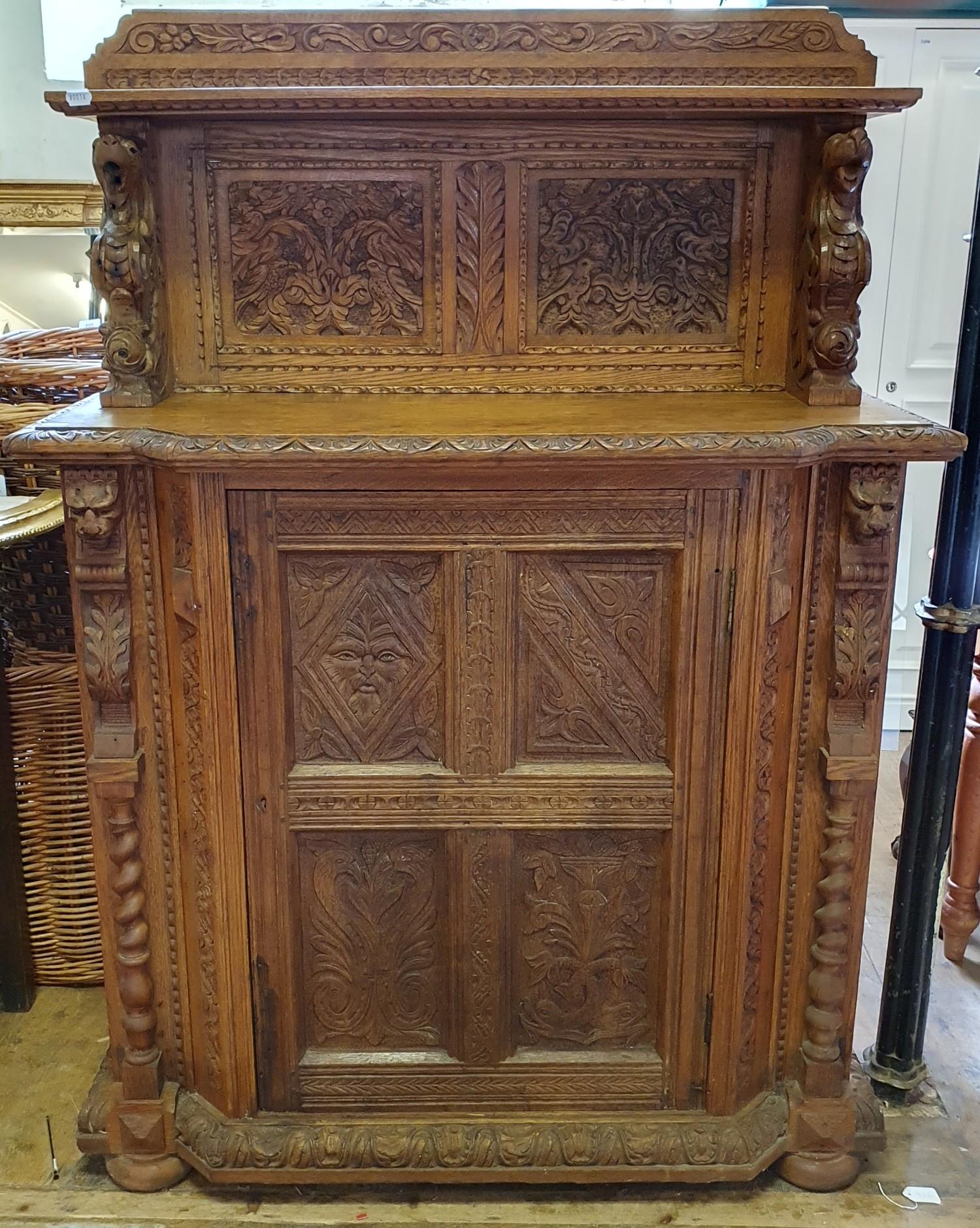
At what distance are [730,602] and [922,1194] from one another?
98 centimetres

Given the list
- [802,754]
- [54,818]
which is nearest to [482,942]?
[802,754]

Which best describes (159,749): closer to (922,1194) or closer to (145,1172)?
(145,1172)

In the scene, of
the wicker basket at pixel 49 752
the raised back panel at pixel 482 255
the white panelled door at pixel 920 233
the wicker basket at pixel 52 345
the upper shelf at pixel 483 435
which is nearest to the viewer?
the upper shelf at pixel 483 435

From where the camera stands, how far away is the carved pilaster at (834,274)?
156 cm

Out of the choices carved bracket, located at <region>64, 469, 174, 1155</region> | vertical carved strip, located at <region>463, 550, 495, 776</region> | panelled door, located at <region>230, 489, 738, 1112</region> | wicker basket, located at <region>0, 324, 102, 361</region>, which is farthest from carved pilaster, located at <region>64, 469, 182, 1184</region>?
wicker basket, located at <region>0, 324, 102, 361</region>

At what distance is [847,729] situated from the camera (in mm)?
1612

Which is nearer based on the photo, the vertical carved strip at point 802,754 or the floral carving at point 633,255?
the vertical carved strip at point 802,754

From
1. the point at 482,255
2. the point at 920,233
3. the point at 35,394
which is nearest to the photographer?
the point at 482,255

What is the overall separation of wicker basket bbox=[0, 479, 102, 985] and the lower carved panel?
0.62m

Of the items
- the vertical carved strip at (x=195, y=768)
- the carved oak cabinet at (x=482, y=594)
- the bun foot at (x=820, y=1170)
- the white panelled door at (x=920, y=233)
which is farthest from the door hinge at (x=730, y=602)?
the white panelled door at (x=920, y=233)

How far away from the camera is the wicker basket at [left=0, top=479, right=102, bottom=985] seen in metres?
2.10

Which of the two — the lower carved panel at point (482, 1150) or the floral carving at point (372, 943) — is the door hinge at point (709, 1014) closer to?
the lower carved panel at point (482, 1150)

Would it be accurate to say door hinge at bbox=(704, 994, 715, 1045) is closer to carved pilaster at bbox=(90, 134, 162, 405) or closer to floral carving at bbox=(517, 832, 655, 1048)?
floral carving at bbox=(517, 832, 655, 1048)

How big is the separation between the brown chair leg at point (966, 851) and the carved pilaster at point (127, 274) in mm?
1652
